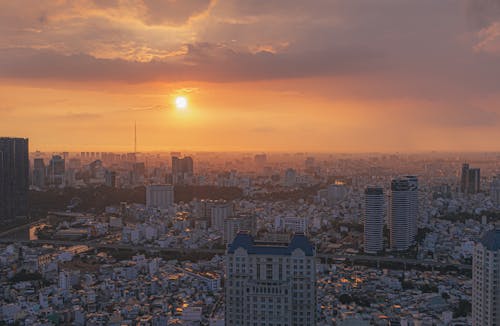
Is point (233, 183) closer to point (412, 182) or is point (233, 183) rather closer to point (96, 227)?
point (96, 227)

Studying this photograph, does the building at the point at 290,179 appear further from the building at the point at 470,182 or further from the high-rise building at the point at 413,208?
the high-rise building at the point at 413,208

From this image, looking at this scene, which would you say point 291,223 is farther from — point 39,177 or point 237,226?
point 39,177

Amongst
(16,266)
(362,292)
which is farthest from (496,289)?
(16,266)

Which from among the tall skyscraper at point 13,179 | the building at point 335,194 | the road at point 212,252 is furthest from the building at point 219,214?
the tall skyscraper at point 13,179

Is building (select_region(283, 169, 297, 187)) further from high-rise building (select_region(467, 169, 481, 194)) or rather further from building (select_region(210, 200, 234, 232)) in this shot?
building (select_region(210, 200, 234, 232))

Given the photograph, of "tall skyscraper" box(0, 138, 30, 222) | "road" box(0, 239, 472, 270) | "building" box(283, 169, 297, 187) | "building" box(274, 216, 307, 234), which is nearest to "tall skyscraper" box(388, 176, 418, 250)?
"road" box(0, 239, 472, 270)

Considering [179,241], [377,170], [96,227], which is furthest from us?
[377,170]
